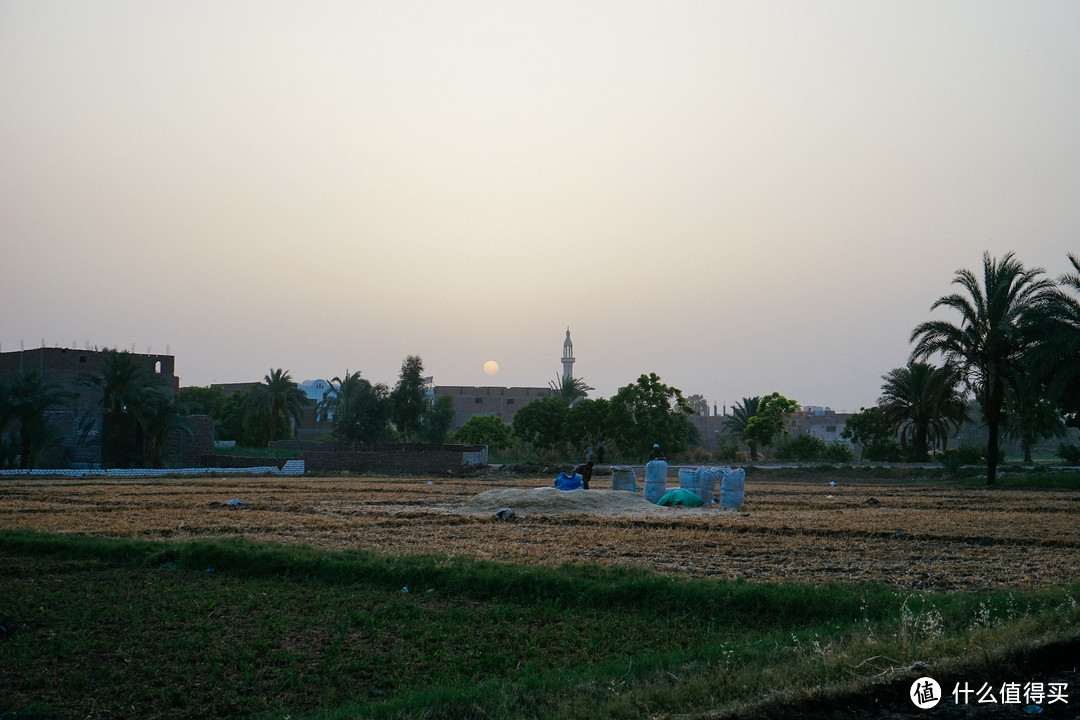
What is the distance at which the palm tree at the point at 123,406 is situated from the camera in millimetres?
45156

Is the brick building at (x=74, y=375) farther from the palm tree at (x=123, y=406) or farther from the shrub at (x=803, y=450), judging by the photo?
the shrub at (x=803, y=450)

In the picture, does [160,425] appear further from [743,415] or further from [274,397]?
[743,415]

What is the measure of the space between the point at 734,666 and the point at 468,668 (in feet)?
6.46

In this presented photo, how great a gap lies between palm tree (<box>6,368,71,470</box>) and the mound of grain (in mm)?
32042

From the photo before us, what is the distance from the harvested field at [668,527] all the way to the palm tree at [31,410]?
18.7 metres

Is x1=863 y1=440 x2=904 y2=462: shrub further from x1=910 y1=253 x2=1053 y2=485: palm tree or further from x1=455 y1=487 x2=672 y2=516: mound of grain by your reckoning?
x1=455 y1=487 x2=672 y2=516: mound of grain

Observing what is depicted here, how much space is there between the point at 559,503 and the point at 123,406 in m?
34.8

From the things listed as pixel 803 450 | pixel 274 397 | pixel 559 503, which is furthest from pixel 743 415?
pixel 559 503

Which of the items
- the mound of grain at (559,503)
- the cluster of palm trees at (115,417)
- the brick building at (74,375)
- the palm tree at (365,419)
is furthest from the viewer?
the palm tree at (365,419)

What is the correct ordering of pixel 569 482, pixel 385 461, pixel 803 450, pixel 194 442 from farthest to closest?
pixel 803 450 < pixel 194 442 < pixel 385 461 < pixel 569 482

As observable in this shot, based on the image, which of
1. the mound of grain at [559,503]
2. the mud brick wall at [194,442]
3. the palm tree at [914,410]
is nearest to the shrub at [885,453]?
the palm tree at [914,410]

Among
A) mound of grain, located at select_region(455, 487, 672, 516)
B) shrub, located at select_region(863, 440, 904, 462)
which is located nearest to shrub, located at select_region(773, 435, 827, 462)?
shrub, located at select_region(863, 440, 904, 462)

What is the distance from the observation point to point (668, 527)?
16.1m

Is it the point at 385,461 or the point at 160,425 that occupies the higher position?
the point at 160,425
